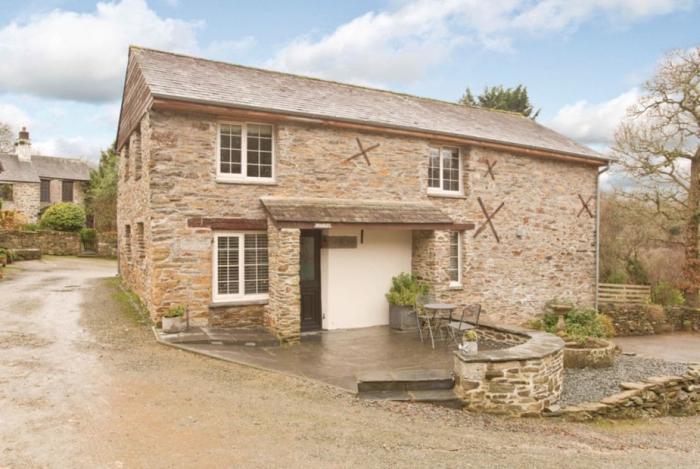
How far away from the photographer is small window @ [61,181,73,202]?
35906 millimetres

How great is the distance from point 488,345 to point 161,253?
273 inches

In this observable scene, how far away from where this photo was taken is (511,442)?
6.00 m

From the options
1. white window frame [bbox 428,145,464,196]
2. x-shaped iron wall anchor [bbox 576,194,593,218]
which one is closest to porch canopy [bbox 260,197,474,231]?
white window frame [bbox 428,145,464,196]

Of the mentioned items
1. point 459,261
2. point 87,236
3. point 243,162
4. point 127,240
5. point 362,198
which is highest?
point 243,162

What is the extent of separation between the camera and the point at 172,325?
32.1ft

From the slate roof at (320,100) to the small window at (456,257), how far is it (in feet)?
9.21

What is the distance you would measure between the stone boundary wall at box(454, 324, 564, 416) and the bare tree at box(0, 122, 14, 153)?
138 feet

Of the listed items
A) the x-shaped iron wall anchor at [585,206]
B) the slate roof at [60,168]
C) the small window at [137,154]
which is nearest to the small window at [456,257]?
the x-shaped iron wall anchor at [585,206]

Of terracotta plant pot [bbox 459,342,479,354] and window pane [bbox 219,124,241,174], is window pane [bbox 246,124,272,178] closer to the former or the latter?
window pane [bbox 219,124,241,174]

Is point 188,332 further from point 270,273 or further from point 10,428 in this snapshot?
point 10,428

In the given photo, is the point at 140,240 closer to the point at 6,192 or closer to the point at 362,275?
the point at 362,275

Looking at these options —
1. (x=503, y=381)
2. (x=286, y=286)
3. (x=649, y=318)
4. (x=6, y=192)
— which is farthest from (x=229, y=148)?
(x=6, y=192)

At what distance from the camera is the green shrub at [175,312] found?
9.80m

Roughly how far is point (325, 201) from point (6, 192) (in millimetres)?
30776
